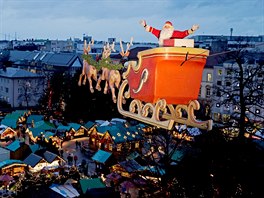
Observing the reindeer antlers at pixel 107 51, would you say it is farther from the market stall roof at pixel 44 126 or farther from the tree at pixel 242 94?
the market stall roof at pixel 44 126

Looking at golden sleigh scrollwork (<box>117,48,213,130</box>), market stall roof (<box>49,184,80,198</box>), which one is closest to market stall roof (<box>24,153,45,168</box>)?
market stall roof (<box>49,184,80,198</box>)

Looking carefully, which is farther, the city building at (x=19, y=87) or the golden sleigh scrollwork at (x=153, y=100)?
the city building at (x=19, y=87)

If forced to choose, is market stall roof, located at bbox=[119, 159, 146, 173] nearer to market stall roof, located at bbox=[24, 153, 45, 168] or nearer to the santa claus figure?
market stall roof, located at bbox=[24, 153, 45, 168]

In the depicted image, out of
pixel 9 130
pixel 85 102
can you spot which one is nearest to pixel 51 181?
pixel 9 130

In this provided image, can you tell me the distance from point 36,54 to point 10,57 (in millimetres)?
6720

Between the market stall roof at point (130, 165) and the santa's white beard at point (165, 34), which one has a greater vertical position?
the santa's white beard at point (165, 34)

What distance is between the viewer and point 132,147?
21.4 meters

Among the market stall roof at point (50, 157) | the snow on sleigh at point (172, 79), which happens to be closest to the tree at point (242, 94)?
the snow on sleigh at point (172, 79)

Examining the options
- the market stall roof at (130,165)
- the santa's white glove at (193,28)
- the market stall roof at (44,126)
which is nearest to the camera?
the santa's white glove at (193,28)

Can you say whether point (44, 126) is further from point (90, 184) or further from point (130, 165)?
point (90, 184)

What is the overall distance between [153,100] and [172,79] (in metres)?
0.45

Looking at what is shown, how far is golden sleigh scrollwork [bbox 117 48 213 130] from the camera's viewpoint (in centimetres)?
521

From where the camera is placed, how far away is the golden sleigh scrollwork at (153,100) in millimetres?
5213

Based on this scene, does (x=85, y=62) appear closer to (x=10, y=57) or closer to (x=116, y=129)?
(x=116, y=129)
